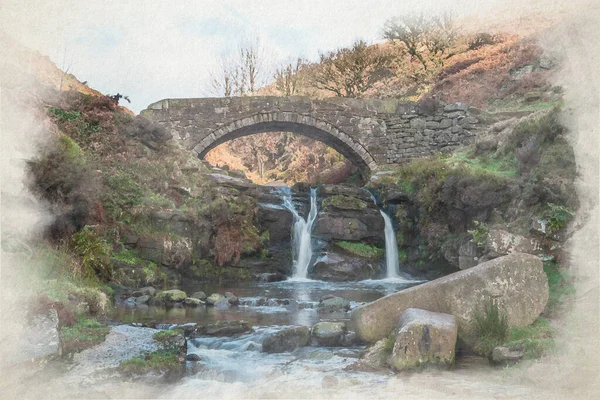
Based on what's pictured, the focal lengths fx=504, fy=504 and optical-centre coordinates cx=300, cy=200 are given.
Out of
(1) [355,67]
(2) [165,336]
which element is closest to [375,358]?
(2) [165,336]

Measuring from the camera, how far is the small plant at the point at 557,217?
26.7 ft

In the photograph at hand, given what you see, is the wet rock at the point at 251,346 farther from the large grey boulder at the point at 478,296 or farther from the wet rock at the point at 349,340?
the large grey boulder at the point at 478,296

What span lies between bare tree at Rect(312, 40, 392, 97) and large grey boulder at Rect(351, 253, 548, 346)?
77.9ft

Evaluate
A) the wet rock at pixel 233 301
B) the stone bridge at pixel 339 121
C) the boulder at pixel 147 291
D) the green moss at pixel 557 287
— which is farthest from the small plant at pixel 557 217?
the stone bridge at pixel 339 121

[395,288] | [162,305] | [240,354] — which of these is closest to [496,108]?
[395,288]

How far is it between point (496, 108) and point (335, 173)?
8.74 meters

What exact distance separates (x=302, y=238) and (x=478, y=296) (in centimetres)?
1034

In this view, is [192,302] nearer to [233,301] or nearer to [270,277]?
[233,301]

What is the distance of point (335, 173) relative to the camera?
88.5 ft

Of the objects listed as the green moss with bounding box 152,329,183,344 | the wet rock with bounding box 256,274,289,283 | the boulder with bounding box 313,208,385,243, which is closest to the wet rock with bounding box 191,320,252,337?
the green moss with bounding box 152,329,183,344

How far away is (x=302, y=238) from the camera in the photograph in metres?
16.2

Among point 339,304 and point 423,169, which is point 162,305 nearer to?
point 339,304

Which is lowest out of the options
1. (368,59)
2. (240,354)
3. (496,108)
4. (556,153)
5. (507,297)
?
(240,354)

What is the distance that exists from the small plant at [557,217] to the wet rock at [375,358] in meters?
4.06
